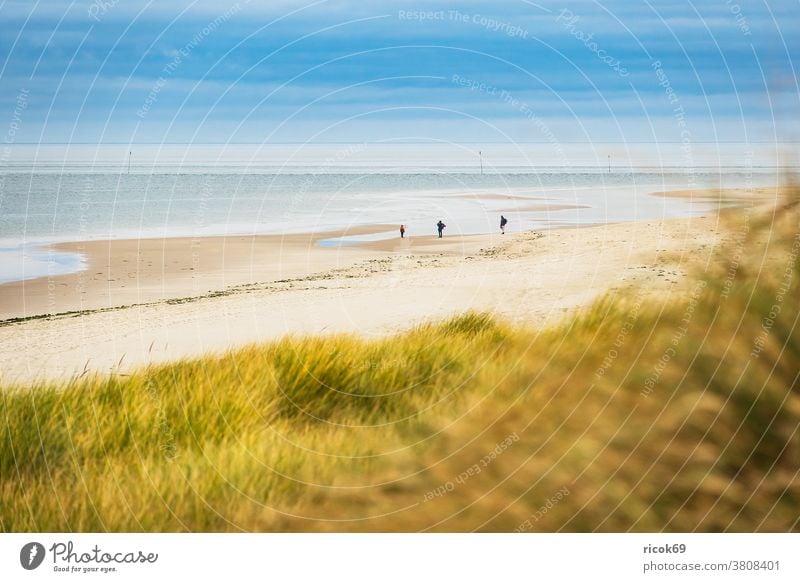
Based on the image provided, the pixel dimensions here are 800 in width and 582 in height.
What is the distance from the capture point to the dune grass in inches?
144

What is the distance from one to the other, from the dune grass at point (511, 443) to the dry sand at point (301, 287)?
0.79m

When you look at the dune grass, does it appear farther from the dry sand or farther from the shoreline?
the shoreline

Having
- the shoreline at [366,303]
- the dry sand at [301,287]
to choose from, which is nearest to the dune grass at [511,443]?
the dry sand at [301,287]

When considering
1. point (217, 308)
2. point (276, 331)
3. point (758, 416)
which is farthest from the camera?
point (217, 308)

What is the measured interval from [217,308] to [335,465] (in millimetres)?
8728

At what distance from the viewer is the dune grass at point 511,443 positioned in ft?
12.0

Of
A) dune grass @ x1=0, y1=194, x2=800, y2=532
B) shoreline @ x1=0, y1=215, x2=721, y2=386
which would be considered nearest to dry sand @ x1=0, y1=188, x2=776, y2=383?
shoreline @ x1=0, y1=215, x2=721, y2=386

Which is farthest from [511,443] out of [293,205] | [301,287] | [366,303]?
[293,205]

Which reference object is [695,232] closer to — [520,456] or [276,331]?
[276,331]

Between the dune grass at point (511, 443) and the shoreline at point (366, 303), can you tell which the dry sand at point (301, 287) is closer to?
the shoreline at point (366, 303)

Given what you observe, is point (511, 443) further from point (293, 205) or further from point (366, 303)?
point (293, 205)
